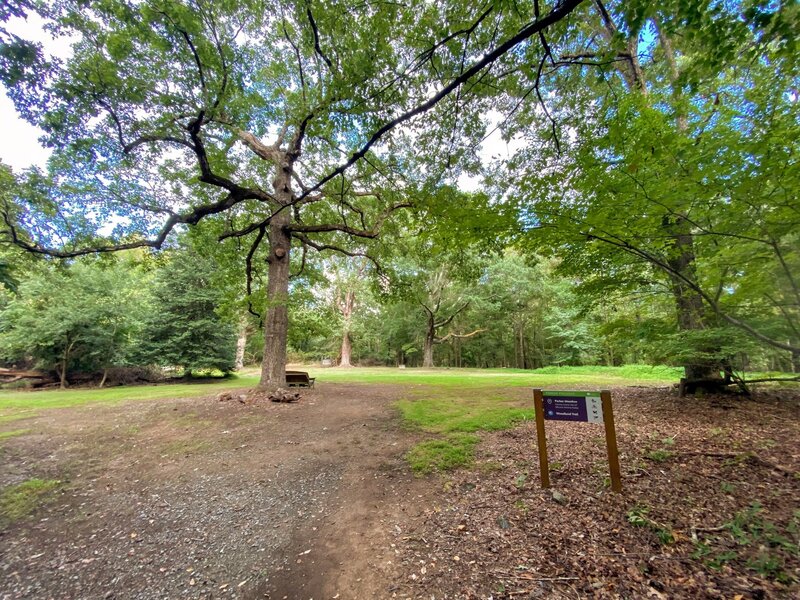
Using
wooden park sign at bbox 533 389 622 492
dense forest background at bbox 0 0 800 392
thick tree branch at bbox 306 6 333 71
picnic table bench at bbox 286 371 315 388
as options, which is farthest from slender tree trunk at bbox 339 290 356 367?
wooden park sign at bbox 533 389 622 492

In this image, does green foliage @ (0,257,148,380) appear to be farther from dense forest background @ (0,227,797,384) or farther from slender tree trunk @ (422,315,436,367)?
slender tree trunk @ (422,315,436,367)

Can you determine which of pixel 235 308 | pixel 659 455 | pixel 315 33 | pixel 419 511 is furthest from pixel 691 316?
pixel 235 308

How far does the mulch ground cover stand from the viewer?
6.86ft

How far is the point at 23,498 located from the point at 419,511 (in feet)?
15.5

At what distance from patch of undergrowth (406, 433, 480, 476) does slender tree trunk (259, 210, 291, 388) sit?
5737 mm

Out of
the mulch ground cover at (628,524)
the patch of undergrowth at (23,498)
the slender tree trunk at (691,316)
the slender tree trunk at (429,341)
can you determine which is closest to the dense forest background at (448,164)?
the slender tree trunk at (691,316)

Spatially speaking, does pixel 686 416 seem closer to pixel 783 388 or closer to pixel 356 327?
pixel 783 388

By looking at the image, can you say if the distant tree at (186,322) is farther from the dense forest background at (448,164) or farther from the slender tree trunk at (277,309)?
the slender tree trunk at (277,309)

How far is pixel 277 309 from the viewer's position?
940 cm

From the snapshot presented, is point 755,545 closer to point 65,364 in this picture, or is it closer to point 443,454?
point 443,454

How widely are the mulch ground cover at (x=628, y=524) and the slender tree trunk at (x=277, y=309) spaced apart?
22.2ft

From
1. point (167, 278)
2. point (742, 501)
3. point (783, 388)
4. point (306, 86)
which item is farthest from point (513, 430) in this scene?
point (167, 278)

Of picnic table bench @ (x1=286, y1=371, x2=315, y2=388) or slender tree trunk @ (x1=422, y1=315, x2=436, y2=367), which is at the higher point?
slender tree trunk @ (x1=422, y1=315, x2=436, y2=367)

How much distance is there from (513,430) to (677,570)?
3.35 meters
